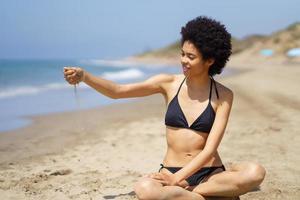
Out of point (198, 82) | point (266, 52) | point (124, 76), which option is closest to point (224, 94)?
point (198, 82)

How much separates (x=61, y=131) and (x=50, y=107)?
12.9 ft

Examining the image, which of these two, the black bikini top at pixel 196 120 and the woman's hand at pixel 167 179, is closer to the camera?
the woman's hand at pixel 167 179

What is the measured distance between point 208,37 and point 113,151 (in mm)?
3347

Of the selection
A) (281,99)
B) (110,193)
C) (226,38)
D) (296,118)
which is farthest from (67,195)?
(281,99)

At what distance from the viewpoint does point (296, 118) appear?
903 centimetres

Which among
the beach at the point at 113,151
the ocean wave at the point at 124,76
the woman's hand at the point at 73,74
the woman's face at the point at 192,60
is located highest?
the woman's face at the point at 192,60

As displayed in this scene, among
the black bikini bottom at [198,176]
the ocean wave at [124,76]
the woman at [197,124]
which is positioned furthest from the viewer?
the ocean wave at [124,76]

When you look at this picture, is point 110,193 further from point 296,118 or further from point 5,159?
point 296,118

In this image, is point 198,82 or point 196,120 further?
point 198,82

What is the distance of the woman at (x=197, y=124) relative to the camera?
147 inches

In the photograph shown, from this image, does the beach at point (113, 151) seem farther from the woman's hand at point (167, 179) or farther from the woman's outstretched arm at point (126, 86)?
the woman's outstretched arm at point (126, 86)

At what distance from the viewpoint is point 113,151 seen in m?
6.71

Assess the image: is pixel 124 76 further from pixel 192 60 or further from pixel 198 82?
pixel 192 60

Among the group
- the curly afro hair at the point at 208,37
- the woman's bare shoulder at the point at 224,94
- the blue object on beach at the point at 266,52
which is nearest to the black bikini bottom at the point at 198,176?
the woman's bare shoulder at the point at 224,94
